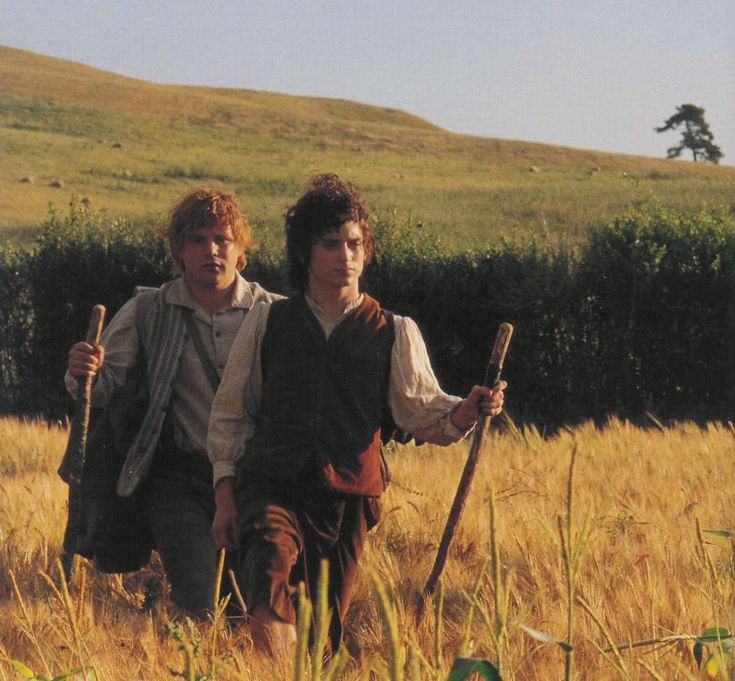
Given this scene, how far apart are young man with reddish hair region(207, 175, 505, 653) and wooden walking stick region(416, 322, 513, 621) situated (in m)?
0.06

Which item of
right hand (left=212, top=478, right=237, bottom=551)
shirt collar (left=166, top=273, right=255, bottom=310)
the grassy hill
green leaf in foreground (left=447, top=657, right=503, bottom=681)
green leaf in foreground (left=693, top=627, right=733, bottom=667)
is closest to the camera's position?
green leaf in foreground (left=447, top=657, right=503, bottom=681)

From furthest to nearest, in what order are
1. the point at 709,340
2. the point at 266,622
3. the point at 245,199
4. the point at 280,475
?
the point at 245,199, the point at 709,340, the point at 280,475, the point at 266,622

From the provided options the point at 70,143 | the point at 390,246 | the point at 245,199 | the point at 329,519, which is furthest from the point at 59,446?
the point at 70,143

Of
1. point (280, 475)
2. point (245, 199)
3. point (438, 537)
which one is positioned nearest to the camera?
point (280, 475)

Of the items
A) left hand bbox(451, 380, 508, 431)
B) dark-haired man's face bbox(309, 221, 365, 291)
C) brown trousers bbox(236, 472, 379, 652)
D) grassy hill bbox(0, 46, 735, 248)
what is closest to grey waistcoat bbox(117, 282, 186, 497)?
brown trousers bbox(236, 472, 379, 652)

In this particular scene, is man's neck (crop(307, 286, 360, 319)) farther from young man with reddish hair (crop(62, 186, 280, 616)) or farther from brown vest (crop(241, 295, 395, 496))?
young man with reddish hair (crop(62, 186, 280, 616))

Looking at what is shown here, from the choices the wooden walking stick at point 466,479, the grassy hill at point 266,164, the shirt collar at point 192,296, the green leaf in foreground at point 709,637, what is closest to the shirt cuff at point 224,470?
the wooden walking stick at point 466,479

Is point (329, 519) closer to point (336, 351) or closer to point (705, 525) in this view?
point (336, 351)

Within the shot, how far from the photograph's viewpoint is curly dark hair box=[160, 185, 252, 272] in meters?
4.14

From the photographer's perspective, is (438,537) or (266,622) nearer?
(266,622)

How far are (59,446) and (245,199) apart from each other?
35.2 m

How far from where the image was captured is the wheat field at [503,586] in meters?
1.80

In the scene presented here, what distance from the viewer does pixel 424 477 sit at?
17.3 ft

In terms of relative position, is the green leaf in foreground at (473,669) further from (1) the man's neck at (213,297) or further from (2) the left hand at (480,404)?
(1) the man's neck at (213,297)
